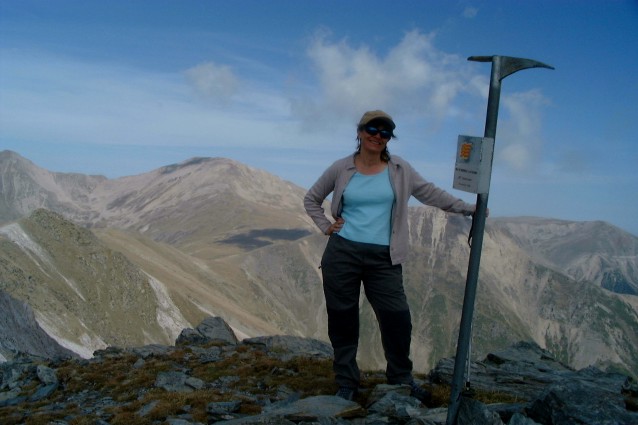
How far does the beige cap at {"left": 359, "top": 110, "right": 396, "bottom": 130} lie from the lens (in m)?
8.93

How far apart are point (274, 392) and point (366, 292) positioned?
17.6 feet

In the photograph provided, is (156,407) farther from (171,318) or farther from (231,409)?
(171,318)

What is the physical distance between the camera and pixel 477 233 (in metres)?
7.32

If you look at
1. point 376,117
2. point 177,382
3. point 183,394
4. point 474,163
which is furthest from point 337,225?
point 177,382

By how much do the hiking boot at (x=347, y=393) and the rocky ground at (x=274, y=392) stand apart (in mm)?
194

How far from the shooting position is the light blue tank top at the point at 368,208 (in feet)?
30.2

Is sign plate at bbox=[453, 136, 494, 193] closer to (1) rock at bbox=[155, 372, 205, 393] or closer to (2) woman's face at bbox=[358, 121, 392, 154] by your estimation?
(2) woman's face at bbox=[358, 121, 392, 154]

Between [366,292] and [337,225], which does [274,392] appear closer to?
[366,292]

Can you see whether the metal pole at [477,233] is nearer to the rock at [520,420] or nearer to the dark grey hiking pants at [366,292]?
the rock at [520,420]

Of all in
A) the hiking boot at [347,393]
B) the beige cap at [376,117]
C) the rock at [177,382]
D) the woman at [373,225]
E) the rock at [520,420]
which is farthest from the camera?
the rock at [177,382]

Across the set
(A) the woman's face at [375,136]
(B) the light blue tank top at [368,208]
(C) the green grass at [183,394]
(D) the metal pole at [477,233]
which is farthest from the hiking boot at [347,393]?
(A) the woman's face at [375,136]

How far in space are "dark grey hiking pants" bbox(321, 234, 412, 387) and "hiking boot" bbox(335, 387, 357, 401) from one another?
0.10m

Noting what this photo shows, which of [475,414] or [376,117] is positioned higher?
[376,117]

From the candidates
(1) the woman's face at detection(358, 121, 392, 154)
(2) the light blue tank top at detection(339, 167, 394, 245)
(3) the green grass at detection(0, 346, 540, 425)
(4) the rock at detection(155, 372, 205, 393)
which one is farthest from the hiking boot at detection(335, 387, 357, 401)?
(4) the rock at detection(155, 372, 205, 393)
